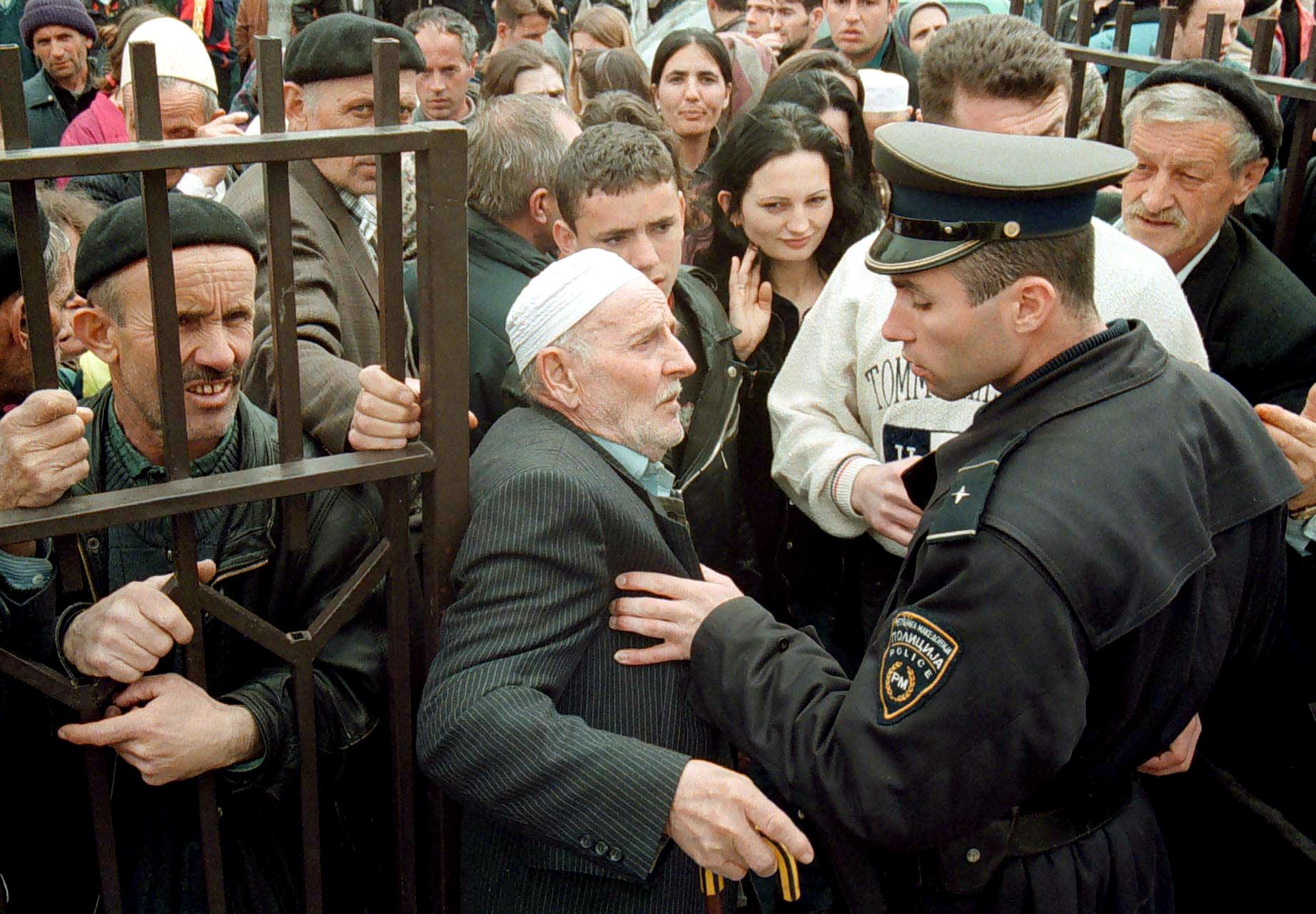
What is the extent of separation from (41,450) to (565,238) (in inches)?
73.7

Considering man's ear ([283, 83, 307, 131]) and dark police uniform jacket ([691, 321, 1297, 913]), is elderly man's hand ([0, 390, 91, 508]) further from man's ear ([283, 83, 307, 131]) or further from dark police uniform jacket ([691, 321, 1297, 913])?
man's ear ([283, 83, 307, 131])

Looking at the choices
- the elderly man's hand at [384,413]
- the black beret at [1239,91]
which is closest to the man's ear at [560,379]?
the elderly man's hand at [384,413]

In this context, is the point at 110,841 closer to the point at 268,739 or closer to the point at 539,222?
the point at 268,739

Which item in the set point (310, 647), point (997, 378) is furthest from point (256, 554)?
point (997, 378)

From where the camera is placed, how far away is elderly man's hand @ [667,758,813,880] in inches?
79.0

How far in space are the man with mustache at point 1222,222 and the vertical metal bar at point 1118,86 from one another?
0.63 metres

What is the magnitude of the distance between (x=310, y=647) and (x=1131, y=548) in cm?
133

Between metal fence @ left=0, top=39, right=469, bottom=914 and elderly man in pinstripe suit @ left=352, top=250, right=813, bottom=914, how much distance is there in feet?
0.26

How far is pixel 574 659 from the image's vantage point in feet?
7.06

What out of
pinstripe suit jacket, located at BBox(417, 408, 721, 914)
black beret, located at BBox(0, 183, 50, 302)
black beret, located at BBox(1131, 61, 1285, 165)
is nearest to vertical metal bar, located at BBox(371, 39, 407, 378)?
pinstripe suit jacket, located at BBox(417, 408, 721, 914)

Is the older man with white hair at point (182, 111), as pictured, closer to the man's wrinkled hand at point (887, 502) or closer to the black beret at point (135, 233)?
the black beret at point (135, 233)

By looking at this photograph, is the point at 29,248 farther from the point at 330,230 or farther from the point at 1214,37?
the point at 1214,37

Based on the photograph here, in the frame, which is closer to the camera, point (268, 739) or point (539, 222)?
point (268, 739)

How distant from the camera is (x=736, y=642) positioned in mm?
2188
